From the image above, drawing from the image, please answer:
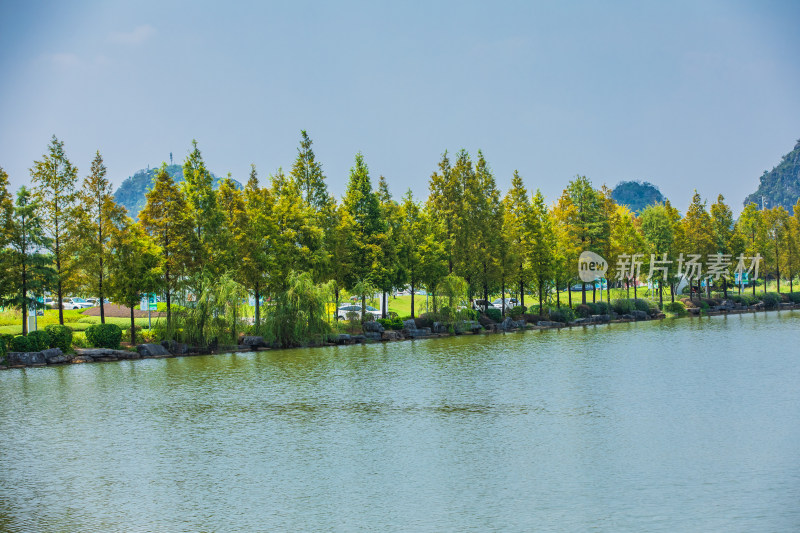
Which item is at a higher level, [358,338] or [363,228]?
[363,228]

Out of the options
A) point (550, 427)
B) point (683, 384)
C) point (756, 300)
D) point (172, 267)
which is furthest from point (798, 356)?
point (756, 300)

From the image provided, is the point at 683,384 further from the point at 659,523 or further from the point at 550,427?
the point at 659,523

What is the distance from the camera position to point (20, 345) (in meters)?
38.6

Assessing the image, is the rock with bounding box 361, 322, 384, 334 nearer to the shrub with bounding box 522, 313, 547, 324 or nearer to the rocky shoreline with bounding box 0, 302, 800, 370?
the rocky shoreline with bounding box 0, 302, 800, 370

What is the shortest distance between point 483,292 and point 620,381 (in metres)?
38.7

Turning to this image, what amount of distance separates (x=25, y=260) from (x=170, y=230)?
30.4 ft

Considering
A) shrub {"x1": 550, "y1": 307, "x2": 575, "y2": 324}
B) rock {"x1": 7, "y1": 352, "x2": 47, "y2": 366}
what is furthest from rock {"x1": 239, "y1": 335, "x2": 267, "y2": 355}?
shrub {"x1": 550, "y1": 307, "x2": 575, "y2": 324}

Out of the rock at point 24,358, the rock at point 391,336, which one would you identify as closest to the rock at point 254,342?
the rock at point 391,336

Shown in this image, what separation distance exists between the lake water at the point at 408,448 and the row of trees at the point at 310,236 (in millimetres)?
10671

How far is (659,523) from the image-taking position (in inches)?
505

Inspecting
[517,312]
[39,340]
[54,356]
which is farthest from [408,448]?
[517,312]

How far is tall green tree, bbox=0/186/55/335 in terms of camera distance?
1618 inches

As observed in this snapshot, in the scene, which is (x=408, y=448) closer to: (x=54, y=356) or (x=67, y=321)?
(x=54, y=356)

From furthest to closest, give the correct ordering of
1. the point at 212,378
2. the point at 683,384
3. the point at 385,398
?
the point at 212,378 → the point at 683,384 → the point at 385,398
